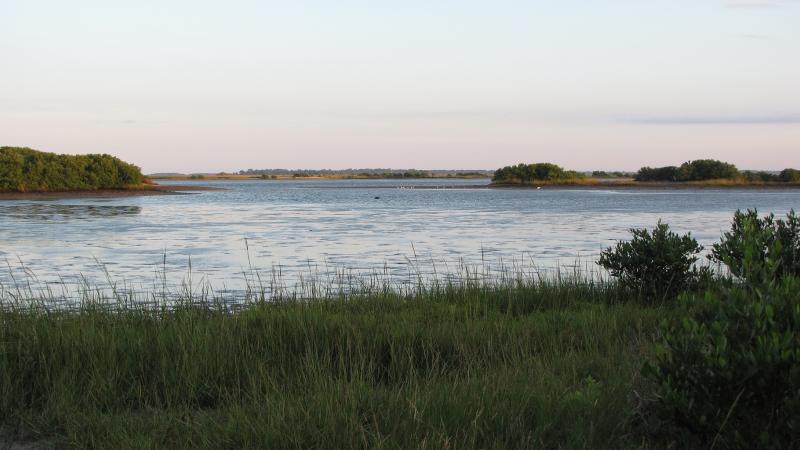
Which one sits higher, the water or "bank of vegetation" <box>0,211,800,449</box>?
"bank of vegetation" <box>0,211,800,449</box>

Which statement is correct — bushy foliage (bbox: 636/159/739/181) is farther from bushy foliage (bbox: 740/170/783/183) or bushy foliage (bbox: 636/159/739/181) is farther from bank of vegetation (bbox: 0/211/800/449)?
bank of vegetation (bbox: 0/211/800/449)

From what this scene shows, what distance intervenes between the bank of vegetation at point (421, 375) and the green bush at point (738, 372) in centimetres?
1

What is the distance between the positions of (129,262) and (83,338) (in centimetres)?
1371

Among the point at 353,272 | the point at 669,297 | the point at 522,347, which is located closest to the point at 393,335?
the point at 522,347

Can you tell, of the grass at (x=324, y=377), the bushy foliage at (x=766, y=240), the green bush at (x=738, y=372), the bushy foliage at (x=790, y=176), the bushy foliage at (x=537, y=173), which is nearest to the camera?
the green bush at (x=738, y=372)

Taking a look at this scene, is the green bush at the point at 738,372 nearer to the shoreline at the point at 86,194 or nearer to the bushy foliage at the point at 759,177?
the shoreline at the point at 86,194

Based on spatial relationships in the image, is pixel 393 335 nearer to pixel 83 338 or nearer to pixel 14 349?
pixel 83 338

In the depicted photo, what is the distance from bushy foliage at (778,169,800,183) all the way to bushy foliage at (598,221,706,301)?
12344 centimetres

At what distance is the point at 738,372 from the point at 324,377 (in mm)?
3547

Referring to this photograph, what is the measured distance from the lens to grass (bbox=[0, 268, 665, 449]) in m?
5.74

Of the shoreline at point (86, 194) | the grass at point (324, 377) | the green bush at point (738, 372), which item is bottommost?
the shoreline at point (86, 194)

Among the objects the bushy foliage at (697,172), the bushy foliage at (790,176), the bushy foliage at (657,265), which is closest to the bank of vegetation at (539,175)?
the bushy foliage at (697,172)

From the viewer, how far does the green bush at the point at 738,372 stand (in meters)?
5.03

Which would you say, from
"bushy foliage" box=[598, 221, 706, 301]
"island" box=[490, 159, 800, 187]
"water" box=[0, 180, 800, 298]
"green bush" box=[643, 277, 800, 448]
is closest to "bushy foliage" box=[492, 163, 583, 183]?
"island" box=[490, 159, 800, 187]
